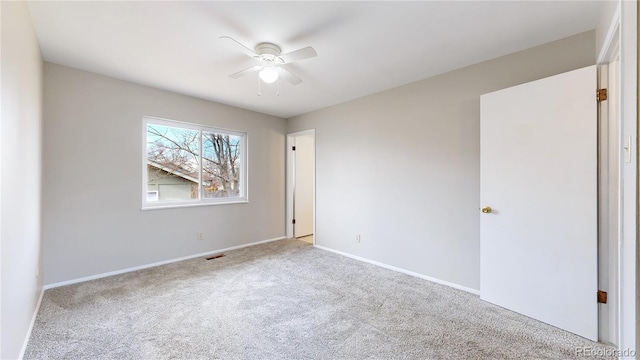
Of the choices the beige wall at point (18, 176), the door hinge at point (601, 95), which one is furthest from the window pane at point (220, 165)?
the door hinge at point (601, 95)

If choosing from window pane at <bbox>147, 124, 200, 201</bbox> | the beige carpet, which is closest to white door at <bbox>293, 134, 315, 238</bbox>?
window pane at <bbox>147, 124, 200, 201</bbox>

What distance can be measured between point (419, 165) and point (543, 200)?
1264mm

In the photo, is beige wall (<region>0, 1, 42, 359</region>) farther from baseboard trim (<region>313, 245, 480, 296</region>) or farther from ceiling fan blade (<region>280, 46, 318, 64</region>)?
baseboard trim (<region>313, 245, 480, 296</region>)

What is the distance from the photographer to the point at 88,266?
9.76ft

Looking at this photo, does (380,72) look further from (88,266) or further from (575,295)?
(88,266)

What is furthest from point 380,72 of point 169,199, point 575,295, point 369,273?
point 169,199

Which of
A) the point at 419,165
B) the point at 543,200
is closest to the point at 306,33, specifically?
the point at 419,165

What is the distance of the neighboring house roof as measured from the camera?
3.61m

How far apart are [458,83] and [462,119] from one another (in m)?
0.41

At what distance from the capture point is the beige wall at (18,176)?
4.63 ft

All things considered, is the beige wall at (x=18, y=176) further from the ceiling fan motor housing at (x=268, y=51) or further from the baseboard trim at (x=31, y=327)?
the ceiling fan motor housing at (x=268, y=51)

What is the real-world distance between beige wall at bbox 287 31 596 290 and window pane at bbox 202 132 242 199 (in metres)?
1.57

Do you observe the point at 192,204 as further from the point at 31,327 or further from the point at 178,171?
the point at 31,327

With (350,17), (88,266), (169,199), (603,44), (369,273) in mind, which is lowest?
(369,273)
